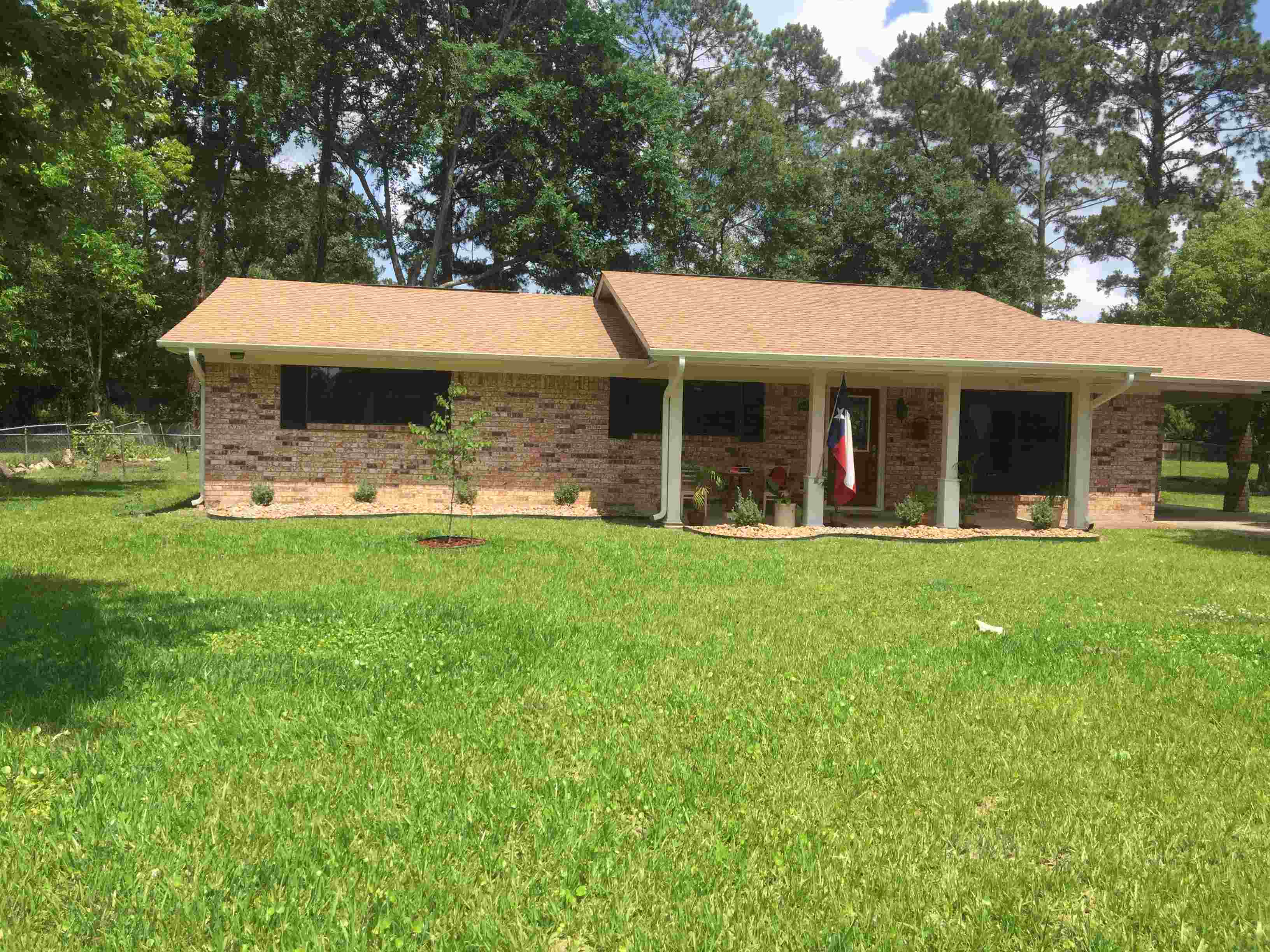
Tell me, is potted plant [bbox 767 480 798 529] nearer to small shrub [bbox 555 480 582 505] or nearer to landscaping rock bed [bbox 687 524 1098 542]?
landscaping rock bed [bbox 687 524 1098 542]

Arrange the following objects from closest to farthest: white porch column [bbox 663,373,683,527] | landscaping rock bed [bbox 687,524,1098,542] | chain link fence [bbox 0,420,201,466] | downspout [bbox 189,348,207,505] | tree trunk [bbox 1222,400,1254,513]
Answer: landscaping rock bed [bbox 687,524,1098,542]
white porch column [bbox 663,373,683,527]
downspout [bbox 189,348,207,505]
tree trunk [bbox 1222,400,1254,513]
chain link fence [bbox 0,420,201,466]

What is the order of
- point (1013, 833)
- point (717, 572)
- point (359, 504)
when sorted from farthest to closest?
point (359, 504)
point (717, 572)
point (1013, 833)

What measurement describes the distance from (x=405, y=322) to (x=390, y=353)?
2.03m

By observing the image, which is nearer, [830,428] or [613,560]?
[613,560]

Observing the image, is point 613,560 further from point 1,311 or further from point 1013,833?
point 1,311

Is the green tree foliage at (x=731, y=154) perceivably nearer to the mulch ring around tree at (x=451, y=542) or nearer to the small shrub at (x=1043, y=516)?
the small shrub at (x=1043, y=516)

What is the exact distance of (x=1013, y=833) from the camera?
3758 mm

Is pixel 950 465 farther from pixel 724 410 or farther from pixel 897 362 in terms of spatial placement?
pixel 724 410

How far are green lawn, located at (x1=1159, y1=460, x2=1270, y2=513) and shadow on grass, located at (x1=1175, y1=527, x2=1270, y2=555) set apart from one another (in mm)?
2602

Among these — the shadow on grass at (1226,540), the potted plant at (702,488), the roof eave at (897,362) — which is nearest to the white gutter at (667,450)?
the potted plant at (702,488)

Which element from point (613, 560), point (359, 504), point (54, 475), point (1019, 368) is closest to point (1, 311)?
point (54, 475)

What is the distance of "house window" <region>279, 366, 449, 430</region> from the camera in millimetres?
15898

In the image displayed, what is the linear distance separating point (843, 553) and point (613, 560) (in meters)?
3.25

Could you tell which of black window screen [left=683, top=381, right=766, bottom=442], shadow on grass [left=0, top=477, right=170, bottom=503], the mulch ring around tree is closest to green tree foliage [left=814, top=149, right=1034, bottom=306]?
black window screen [left=683, top=381, right=766, bottom=442]
